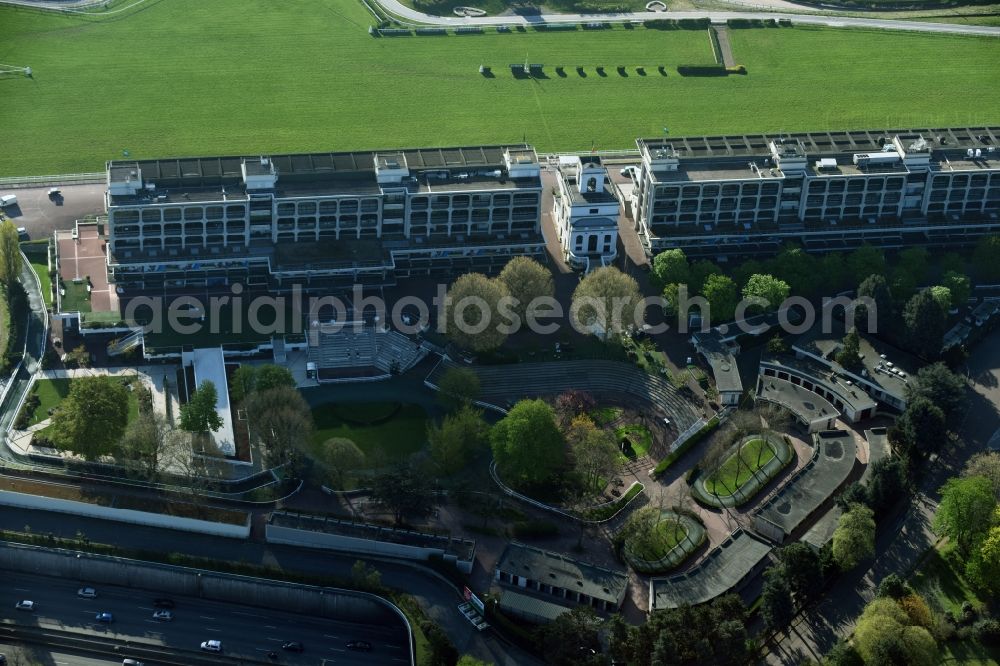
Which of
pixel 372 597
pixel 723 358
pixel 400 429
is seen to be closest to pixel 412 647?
pixel 372 597

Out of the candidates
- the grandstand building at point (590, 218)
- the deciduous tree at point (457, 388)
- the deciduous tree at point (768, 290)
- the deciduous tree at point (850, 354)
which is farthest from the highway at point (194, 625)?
the deciduous tree at point (768, 290)

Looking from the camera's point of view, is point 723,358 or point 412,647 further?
point 723,358

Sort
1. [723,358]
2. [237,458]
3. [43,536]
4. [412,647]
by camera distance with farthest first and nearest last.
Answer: [723,358] < [237,458] < [43,536] < [412,647]

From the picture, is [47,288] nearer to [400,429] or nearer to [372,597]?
[400,429]

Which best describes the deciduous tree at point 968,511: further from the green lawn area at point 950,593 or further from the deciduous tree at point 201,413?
the deciduous tree at point 201,413

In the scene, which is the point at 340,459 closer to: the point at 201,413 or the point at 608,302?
the point at 201,413

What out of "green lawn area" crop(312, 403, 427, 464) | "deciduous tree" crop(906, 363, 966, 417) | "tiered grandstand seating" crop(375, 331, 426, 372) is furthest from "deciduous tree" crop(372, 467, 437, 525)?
"deciduous tree" crop(906, 363, 966, 417)
